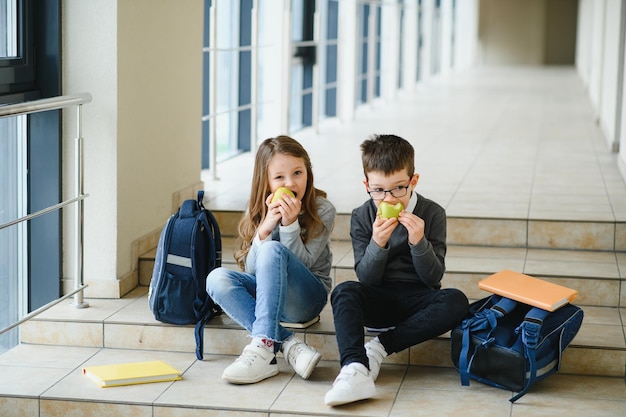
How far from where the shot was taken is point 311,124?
8.07 meters

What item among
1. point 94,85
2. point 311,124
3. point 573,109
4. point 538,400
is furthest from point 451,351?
point 573,109

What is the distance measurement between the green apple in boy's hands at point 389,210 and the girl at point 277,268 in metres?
0.29

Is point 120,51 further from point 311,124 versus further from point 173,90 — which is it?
point 311,124

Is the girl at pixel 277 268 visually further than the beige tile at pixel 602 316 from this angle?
No

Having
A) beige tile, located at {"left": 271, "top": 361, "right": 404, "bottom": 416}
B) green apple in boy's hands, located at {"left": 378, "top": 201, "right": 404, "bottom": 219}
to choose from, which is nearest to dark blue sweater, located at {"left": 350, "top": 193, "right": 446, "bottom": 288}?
green apple in boy's hands, located at {"left": 378, "top": 201, "right": 404, "bottom": 219}

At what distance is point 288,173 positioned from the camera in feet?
10.4

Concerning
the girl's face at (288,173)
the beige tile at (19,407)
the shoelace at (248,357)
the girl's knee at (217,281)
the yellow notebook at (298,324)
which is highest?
the girl's face at (288,173)

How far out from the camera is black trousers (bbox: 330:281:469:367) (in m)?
2.95

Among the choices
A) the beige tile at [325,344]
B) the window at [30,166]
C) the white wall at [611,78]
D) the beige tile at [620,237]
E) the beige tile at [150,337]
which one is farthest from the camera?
the white wall at [611,78]

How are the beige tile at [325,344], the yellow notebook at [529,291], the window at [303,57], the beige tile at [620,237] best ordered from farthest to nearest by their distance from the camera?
1. the window at [303,57]
2. the beige tile at [620,237]
3. the beige tile at [325,344]
4. the yellow notebook at [529,291]

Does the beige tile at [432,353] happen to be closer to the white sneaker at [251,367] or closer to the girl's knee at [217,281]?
the white sneaker at [251,367]

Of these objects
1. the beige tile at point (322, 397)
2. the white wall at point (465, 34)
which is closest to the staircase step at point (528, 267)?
the beige tile at point (322, 397)

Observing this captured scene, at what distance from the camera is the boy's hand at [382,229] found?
9.78 feet

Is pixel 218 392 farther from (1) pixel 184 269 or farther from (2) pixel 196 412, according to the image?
(1) pixel 184 269
